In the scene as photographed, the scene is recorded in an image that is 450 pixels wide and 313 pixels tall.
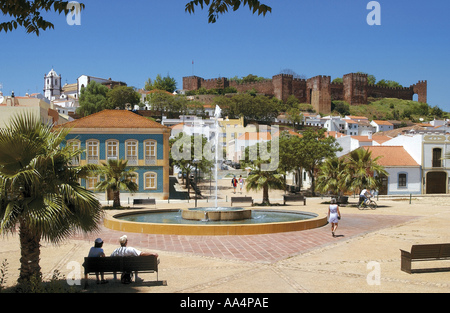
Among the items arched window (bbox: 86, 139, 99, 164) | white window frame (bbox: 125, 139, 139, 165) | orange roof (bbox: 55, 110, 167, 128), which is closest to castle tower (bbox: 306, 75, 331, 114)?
orange roof (bbox: 55, 110, 167, 128)

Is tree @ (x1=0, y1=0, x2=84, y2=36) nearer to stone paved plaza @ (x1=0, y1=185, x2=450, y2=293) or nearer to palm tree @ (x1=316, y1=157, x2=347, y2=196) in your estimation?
stone paved plaza @ (x1=0, y1=185, x2=450, y2=293)

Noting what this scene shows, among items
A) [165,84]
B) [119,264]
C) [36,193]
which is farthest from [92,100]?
[36,193]

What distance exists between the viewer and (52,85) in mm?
157000

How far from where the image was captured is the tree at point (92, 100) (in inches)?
3669

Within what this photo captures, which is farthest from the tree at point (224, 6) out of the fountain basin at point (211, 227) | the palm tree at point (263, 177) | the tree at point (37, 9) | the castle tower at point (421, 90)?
the castle tower at point (421, 90)

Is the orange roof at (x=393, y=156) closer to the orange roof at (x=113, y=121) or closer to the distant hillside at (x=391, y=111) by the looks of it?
the orange roof at (x=113, y=121)

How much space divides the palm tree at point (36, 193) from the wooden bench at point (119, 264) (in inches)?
32.9

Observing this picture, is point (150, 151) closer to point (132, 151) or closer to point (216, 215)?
point (132, 151)

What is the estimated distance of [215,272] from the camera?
970cm

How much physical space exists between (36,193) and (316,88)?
14932cm

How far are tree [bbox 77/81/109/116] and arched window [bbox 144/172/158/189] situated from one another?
2386 inches

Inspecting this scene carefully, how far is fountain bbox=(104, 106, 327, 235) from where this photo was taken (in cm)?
1477
